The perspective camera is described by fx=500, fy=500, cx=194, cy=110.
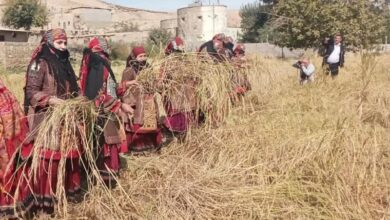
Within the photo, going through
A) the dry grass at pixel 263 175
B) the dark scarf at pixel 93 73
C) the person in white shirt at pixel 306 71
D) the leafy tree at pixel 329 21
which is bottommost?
the dry grass at pixel 263 175

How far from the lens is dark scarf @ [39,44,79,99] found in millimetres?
3370

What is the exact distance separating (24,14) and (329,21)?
24.5 metres

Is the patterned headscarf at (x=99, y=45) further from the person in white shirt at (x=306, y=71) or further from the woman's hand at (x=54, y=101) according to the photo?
the person in white shirt at (x=306, y=71)

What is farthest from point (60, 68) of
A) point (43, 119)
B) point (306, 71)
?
point (306, 71)

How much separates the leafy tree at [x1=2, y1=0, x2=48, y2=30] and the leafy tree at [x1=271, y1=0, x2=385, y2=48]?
70.5 ft

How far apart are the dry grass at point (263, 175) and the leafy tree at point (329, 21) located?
645 inches

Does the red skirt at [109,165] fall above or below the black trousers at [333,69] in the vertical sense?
below

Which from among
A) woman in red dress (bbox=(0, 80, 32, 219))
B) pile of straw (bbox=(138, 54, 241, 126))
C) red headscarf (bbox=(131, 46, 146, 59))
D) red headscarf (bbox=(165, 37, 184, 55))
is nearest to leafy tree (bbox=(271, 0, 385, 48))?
red headscarf (bbox=(165, 37, 184, 55))

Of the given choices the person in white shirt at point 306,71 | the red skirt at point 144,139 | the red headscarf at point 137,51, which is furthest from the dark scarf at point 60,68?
the person in white shirt at point 306,71

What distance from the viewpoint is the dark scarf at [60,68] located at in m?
3.37

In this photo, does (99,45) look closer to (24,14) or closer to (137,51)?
(137,51)

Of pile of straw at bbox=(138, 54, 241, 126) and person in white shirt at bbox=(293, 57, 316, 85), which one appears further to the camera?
person in white shirt at bbox=(293, 57, 316, 85)

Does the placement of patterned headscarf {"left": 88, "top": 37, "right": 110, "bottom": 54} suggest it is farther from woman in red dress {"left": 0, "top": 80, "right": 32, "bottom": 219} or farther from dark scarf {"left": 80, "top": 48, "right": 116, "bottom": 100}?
woman in red dress {"left": 0, "top": 80, "right": 32, "bottom": 219}

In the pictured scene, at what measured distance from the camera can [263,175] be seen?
3.71 m
